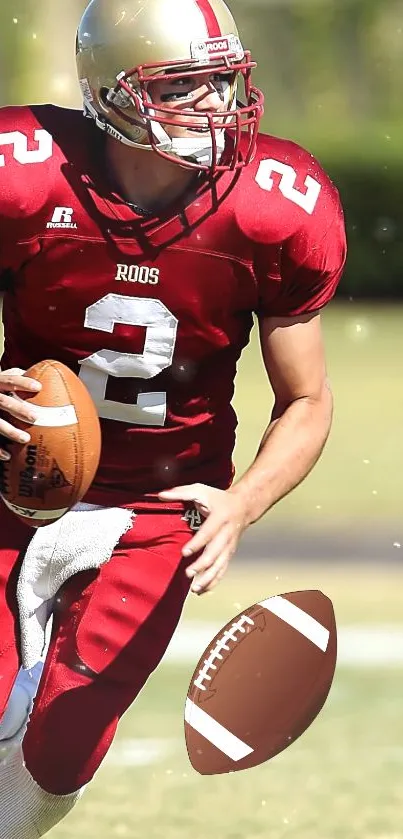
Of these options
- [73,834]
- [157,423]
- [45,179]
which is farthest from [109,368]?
[73,834]

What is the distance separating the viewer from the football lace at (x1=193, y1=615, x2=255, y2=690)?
365 centimetres

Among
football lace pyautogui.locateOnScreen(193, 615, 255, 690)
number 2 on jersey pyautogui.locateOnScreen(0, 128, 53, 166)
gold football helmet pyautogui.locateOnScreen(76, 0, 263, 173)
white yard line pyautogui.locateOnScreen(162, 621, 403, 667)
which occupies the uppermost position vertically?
gold football helmet pyautogui.locateOnScreen(76, 0, 263, 173)

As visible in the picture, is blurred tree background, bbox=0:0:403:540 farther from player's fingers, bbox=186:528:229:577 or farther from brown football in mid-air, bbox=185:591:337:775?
player's fingers, bbox=186:528:229:577

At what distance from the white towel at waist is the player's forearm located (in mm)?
323

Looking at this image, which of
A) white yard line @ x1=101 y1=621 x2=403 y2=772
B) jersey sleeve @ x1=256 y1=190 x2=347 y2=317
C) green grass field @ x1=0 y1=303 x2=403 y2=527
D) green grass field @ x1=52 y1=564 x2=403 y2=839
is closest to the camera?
jersey sleeve @ x1=256 y1=190 x2=347 y2=317

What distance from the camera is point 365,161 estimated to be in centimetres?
1800

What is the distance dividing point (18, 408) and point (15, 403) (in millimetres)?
12

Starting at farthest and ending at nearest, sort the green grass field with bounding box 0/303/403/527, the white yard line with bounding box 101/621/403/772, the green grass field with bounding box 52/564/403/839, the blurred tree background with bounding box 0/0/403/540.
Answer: the blurred tree background with bounding box 0/0/403/540 < the green grass field with bounding box 0/303/403/527 < the white yard line with bounding box 101/621/403/772 < the green grass field with bounding box 52/564/403/839

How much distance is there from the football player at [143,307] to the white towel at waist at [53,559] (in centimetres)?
2

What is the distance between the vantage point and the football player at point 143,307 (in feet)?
11.5

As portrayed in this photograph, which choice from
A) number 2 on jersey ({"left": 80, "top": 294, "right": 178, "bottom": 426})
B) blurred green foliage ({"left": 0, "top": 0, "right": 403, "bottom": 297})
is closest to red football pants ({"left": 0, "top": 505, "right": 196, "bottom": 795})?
number 2 on jersey ({"left": 80, "top": 294, "right": 178, "bottom": 426})

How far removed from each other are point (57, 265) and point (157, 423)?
410mm

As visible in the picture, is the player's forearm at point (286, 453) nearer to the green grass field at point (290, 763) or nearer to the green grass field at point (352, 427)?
the green grass field at point (290, 763)

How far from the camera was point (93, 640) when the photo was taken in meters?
3.62
